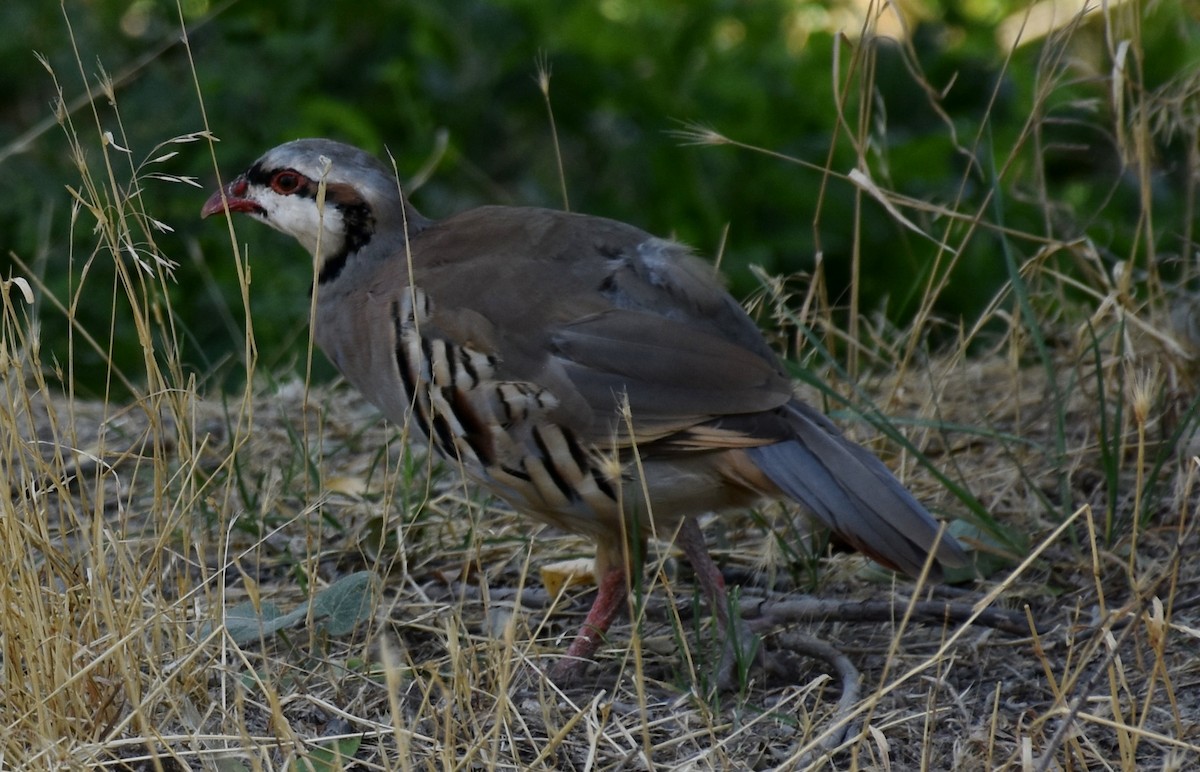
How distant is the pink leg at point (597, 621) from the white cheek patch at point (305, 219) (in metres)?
1.01

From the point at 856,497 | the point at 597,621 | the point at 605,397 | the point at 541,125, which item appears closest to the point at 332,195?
the point at 605,397

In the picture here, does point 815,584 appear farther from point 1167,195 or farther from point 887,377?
point 1167,195

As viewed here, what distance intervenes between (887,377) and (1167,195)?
6.70 feet

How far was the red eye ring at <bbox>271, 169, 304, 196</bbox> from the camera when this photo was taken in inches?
139

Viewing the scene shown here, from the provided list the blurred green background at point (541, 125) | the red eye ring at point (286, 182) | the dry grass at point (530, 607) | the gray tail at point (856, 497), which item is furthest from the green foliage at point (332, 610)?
the blurred green background at point (541, 125)

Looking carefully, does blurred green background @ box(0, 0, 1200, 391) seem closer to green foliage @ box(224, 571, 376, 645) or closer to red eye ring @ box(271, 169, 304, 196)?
red eye ring @ box(271, 169, 304, 196)

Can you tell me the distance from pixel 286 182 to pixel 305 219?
9 centimetres

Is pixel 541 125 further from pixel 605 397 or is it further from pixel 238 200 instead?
pixel 605 397

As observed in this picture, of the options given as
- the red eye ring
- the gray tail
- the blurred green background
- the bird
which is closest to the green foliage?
the bird

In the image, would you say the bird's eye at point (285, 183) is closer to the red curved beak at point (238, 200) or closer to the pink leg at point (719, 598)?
the red curved beak at point (238, 200)

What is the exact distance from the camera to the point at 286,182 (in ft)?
11.7

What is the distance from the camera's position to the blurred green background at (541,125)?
204 inches

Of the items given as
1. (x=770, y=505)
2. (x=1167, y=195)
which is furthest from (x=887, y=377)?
(x=1167, y=195)

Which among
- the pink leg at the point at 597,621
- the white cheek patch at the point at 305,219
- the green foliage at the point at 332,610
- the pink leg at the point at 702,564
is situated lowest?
the pink leg at the point at 597,621
